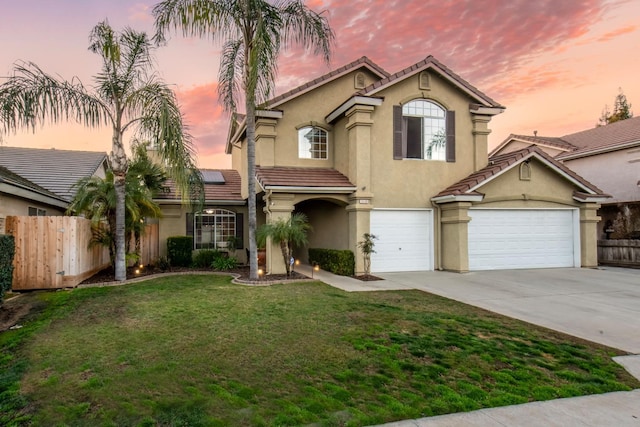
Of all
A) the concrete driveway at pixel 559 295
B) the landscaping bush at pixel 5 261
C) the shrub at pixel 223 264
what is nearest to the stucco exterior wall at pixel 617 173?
the concrete driveway at pixel 559 295

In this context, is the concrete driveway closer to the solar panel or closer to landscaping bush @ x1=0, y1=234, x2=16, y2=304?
landscaping bush @ x1=0, y1=234, x2=16, y2=304

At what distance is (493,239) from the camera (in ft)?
47.5

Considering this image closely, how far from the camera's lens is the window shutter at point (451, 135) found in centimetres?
1470

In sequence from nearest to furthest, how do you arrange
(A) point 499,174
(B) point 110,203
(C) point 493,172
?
(B) point 110,203 < (C) point 493,172 < (A) point 499,174

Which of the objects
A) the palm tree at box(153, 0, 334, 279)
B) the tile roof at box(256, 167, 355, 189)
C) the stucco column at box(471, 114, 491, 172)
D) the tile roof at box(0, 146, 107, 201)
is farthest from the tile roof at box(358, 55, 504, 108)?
the tile roof at box(0, 146, 107, 201)

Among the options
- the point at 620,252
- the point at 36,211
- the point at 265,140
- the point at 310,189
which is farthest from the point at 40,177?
the point at 620,252

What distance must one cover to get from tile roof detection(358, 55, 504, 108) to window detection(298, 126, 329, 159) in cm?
266

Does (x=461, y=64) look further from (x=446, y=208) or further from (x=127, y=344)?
(x=127, y=344)

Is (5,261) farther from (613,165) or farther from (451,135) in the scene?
(613,165)

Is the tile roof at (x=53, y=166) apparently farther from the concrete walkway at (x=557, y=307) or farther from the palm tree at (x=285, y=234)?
the concrete walkway at (x=557, y=307)

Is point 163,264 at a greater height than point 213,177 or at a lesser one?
lesser

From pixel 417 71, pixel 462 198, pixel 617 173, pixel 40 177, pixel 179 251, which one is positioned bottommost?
pixel 179 251

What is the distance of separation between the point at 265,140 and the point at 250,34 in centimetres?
414

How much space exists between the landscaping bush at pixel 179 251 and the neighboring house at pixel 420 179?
3811 millimetres
